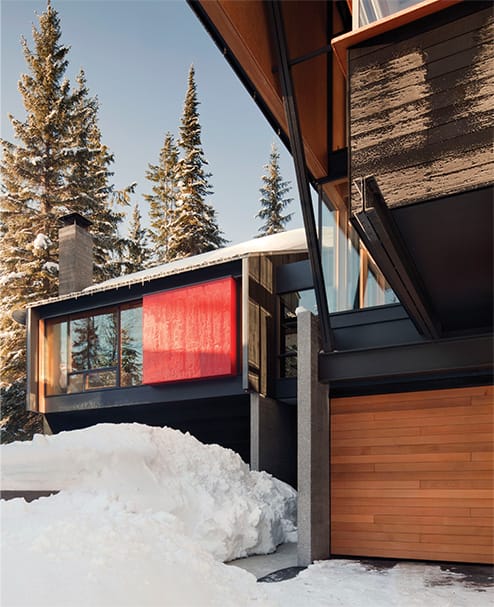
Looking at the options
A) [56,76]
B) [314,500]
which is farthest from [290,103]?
[56,76]

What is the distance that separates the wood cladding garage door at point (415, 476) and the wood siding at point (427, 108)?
10.7 ft

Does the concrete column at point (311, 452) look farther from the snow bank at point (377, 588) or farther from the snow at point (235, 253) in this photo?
the snow at point (235, 253)

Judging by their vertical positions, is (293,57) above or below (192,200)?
below

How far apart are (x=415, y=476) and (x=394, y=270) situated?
2.97 m

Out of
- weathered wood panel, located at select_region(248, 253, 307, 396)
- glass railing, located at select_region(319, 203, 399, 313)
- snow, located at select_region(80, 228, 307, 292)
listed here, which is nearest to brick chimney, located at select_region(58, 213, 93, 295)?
snow, located at select_region(80, 228, 307, 292)

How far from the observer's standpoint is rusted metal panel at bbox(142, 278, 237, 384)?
1058 centimetres

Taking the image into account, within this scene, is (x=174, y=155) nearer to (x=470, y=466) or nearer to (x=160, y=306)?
(x=160, y=306)

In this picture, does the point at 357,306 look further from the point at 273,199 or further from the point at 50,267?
the point at 273,199

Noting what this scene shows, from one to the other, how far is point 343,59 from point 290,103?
1158mm

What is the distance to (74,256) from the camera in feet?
48.7

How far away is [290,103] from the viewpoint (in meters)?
5.97

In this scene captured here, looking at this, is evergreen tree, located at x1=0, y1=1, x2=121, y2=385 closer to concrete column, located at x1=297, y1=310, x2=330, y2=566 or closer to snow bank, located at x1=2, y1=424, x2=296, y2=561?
snow bank, located at x1=2, y1=424, x2=296, y2=561

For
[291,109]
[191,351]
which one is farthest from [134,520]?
[191,351]

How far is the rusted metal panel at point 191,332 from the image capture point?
1058 cm
